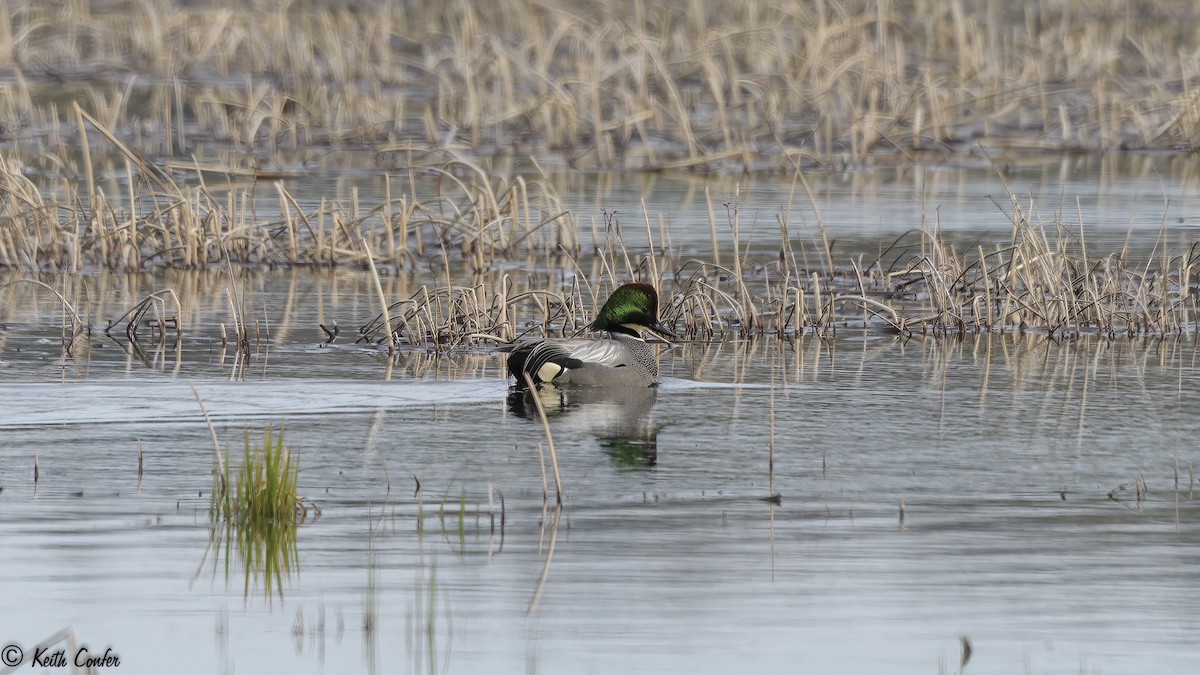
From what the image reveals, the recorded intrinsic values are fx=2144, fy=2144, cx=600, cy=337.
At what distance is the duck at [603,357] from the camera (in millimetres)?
9609

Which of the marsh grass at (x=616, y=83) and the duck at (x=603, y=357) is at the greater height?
the marsh grass at (x=616, y=83)

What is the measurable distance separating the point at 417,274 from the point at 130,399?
4931mm

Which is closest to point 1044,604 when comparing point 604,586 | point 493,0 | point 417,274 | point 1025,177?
point 604,586

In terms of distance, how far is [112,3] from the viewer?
97.5 feet

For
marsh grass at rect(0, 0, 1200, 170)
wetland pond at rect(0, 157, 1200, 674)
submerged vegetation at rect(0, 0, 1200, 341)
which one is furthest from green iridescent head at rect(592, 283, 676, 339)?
marsh grass at rect(0, 0, 1200, 170)

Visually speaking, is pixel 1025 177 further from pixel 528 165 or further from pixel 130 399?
pixel 130 399

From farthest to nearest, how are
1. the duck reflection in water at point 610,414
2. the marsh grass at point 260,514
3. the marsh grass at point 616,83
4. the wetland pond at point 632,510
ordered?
the marsh grass at point 616,83, the duck reflection in water at point 610,414, the marsh grass at point 260,514, the wetland pond at point 632,510

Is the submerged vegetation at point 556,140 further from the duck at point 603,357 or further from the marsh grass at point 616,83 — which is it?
the duck at point 603,357

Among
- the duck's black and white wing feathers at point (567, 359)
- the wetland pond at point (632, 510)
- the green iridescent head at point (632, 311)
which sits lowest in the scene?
the wetland pond at point (632, 510)

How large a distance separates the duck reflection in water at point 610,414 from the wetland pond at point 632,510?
27 mm

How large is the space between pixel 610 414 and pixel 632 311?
3.23 ft

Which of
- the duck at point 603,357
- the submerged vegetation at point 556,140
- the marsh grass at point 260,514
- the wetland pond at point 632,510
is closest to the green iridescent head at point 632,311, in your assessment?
the duck at point 603,357

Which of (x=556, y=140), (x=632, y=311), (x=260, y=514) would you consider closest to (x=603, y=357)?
(x=632, y=311)

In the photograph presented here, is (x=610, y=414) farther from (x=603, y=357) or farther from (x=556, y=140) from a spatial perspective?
(x=556, y=140)
